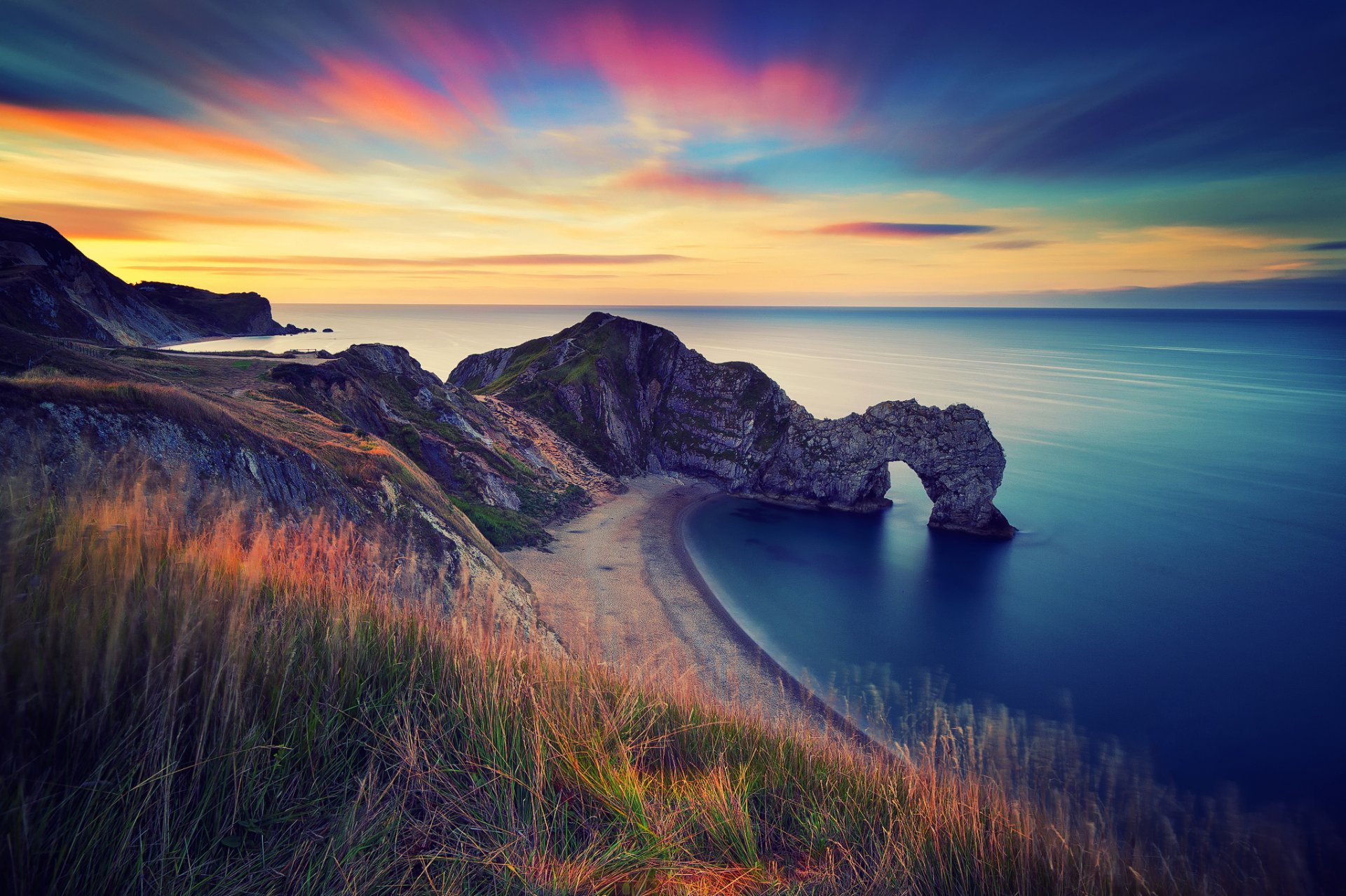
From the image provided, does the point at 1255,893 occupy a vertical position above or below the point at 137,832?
below

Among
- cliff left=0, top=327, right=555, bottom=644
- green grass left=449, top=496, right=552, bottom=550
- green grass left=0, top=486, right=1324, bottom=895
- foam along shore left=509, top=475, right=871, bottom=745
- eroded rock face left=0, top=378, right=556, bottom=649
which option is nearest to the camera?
green grass left=0, top=486, right=1324, bottom=895

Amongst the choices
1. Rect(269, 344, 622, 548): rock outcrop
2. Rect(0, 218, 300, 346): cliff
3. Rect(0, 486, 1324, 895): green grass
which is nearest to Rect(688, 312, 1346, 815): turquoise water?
Rect(269, 344, 622, 548): rock outcrop

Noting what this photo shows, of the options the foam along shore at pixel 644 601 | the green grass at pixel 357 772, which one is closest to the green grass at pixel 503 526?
the foam along shore at pixel 644 601

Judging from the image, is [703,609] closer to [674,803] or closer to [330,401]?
[330,401]

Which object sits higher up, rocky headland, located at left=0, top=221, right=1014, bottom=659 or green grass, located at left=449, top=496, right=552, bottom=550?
rocky headland, located at left=0, top=221, right=1014, bottom=659

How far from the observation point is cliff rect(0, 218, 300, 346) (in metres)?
39.9

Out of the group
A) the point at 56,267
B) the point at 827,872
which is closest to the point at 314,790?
the point at 827,872

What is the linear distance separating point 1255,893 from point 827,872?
13205mm

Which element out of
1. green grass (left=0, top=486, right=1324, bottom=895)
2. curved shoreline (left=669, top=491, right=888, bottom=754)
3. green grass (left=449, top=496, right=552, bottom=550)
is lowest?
curved shoreline (left=669, top=491, right=888, bottom=754)

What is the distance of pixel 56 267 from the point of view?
2164 inches

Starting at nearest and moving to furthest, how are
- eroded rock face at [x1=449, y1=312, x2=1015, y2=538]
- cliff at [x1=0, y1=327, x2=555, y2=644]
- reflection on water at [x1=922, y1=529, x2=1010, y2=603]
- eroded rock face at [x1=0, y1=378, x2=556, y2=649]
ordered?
1. eroded rock face at [x1=0, y1=378, x2=556, y2=649]
2. cliff at [x1=0, y1=327, x2=555, y2=644]
3. reflection on water at [x1=922, y1=529, x2=1010, y2=603]
4. eroded rock face at [x1=449, y1=312, x2=1015, y2=538]

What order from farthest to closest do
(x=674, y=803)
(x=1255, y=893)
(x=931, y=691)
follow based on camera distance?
(x=931, y=691) → (x=1255, y=893) → (x=674, y=803)

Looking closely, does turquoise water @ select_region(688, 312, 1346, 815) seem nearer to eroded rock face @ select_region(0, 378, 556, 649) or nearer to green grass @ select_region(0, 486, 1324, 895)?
eroded rock face @ select_region(0, 378, 556, 649)

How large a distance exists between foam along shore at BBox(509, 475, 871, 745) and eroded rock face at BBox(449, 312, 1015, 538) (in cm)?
1207
